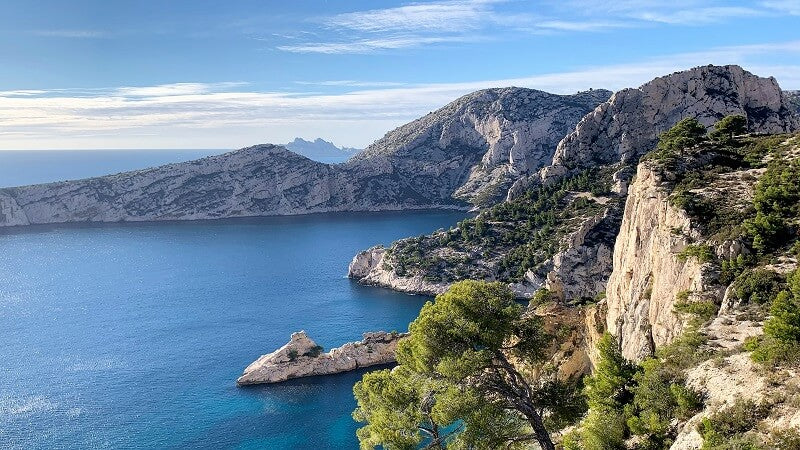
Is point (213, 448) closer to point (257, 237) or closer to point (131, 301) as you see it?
point (131, 301)

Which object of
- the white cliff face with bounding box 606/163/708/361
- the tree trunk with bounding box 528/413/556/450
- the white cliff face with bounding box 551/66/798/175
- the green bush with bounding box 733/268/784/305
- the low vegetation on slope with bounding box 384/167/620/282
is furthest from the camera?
the white cliff face with bounding box 551/66/798/175

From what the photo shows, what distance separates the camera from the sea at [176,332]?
53062 millimetres

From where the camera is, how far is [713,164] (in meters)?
38.4

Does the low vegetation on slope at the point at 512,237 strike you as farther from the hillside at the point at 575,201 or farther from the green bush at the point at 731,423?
the green bush at the point at 731,423

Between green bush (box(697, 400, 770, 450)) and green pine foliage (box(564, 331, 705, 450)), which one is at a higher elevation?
green bush (box(697, 400, 770, 450))

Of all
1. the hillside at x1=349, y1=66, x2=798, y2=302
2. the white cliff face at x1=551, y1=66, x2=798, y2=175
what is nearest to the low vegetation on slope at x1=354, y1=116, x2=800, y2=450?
the hillside at x1=349, y1=66, x2=798, y2=302

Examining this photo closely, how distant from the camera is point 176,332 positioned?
79.4 meters

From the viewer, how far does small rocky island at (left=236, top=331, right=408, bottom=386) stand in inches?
2483

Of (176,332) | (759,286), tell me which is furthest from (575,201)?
(759,286)

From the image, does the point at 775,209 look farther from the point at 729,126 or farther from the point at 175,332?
the point at 175,332

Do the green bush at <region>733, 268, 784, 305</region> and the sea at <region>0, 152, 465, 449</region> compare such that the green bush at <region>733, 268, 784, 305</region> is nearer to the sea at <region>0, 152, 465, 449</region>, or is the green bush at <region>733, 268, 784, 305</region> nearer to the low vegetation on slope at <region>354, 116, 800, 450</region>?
the low vegetation on slope at <region>354, 116, 800, 450</region>

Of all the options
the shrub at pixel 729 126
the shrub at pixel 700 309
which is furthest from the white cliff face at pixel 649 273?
the shrub at pixel 729 126

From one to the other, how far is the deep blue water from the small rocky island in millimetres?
1259

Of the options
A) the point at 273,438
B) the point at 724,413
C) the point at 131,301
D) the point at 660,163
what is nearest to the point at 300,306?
the point at 131,301
